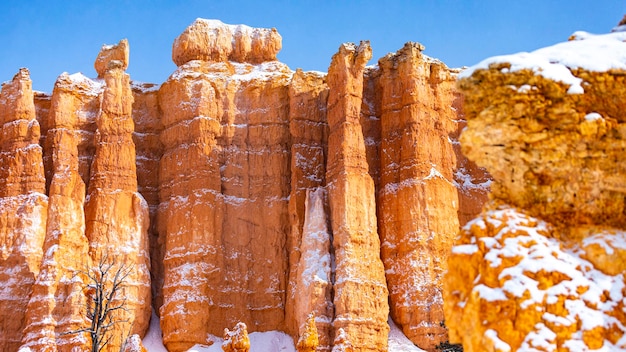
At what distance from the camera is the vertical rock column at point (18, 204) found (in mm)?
49469

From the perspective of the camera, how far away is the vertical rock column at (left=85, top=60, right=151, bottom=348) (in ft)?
165

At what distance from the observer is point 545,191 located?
10.9 metres

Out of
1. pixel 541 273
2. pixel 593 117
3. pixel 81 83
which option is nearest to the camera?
pixel 541 273

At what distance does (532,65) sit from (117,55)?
51240mm

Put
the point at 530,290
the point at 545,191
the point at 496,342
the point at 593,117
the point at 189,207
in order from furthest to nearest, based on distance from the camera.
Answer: the point at 189,207 → the point at 545,191 → the point at 593,117 → the point at 530,290 → the point at 496,342

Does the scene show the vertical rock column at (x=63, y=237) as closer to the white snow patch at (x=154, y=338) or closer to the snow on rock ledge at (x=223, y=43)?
the white snow patch at (x=154, y=338)

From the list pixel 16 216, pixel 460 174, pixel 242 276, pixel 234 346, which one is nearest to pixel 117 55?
pixel 16 216

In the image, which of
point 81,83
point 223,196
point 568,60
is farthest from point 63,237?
point 568,60

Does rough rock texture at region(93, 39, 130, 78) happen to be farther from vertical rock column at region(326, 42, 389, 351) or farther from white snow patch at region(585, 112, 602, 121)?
white snow patch at region(585, 112, 602, 121)

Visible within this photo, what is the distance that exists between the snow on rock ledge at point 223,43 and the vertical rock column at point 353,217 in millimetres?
7101

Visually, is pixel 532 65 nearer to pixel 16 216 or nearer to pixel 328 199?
pixel 328 199

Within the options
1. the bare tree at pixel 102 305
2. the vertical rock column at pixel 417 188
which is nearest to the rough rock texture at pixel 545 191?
the bare tree at pixel 102 305

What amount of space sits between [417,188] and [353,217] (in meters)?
4.30

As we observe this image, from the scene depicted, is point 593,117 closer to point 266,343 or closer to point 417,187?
point 266,343
